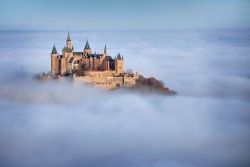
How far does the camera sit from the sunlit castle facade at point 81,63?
10398 mm

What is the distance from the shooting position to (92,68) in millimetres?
10508

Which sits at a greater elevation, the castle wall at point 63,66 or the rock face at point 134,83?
the castle wall at point 63,66

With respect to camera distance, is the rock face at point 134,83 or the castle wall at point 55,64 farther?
the castle wall at point 55,64

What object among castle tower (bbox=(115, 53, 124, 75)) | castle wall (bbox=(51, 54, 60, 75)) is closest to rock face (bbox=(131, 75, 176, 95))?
castle tower (bbox=(115, 53, 124, 75))

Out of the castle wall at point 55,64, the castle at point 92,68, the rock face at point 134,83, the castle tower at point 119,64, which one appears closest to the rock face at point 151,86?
the rock face at point 134,83

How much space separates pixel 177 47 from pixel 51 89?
235 centimetres

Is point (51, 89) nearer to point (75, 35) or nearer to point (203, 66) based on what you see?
point (75, 35)

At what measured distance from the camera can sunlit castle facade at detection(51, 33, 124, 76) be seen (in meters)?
10.4

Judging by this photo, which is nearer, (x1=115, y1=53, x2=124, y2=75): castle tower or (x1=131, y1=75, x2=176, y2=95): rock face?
(x1=131, y1=75, x2=176, y2=95): rock face

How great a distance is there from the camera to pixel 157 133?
9133 mm

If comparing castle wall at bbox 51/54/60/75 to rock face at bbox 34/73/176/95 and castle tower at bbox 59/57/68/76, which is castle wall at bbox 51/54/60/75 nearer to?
castle tower at bbox 59/57/68/76

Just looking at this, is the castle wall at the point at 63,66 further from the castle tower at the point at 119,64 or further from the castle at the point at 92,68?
the castle tower at the point at 119,64

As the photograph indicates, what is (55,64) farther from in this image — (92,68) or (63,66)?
(92,68)

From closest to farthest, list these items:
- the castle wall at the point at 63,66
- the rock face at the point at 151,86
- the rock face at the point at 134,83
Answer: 1. the rock face at the point at 134,83
2. the rock face at the point at 151,86
3. the castle wall at the point at 63,66
